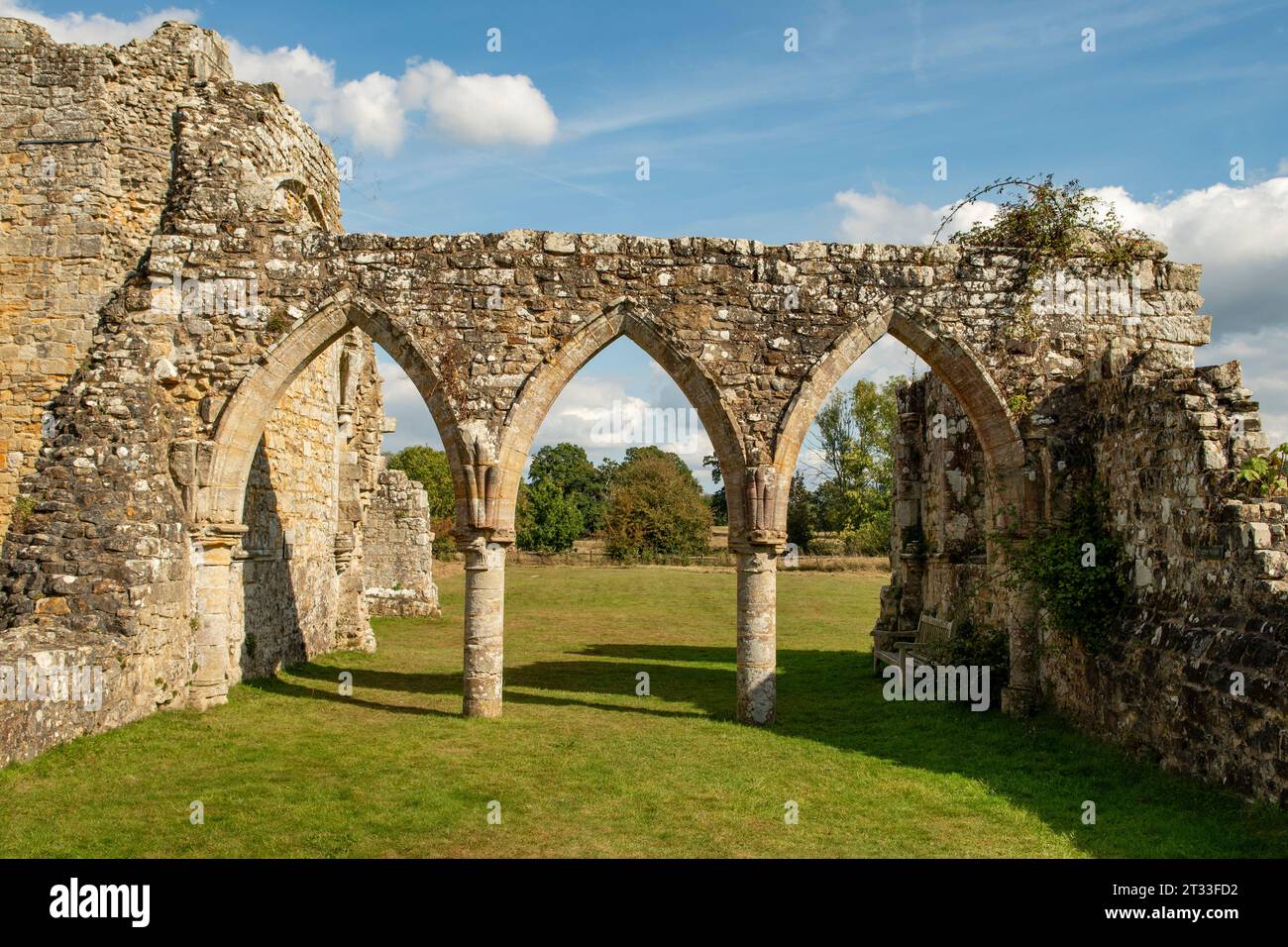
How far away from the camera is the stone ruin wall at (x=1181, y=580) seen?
639 cm

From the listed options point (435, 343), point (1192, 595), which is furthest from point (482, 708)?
point (1192, 595)

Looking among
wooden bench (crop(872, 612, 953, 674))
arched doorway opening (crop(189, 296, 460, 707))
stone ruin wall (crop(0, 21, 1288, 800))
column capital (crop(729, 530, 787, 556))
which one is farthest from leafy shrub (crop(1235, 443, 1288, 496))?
arched doorway opening (crop(189, 296, 460, 707))

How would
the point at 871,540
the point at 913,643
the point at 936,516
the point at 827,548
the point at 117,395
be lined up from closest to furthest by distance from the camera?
the point at 117,395, the point at 936,516, the point at 913,643, the point at 871,540, the point at 827,548

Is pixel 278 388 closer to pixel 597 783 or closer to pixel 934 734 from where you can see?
pixel 597 783

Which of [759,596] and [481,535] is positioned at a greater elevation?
[481,535]

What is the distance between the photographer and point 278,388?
10.2 meters

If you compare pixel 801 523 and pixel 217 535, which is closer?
pixel 217 535

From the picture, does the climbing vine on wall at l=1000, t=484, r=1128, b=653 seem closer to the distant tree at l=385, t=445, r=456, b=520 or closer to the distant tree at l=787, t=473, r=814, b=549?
the distant tree at l=787, t=473, r=814, b=549

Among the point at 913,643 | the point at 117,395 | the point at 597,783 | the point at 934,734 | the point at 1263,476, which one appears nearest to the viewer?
the point at 1263,476

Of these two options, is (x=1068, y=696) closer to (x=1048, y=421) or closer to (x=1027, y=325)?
(x=1048, y=421)

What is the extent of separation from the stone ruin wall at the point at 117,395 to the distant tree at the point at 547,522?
31391mm

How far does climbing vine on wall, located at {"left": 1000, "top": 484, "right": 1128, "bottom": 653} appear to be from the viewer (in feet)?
29.0

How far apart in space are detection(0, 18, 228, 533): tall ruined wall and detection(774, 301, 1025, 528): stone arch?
26.2 feet

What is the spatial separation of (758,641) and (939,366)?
3619 millimetres
